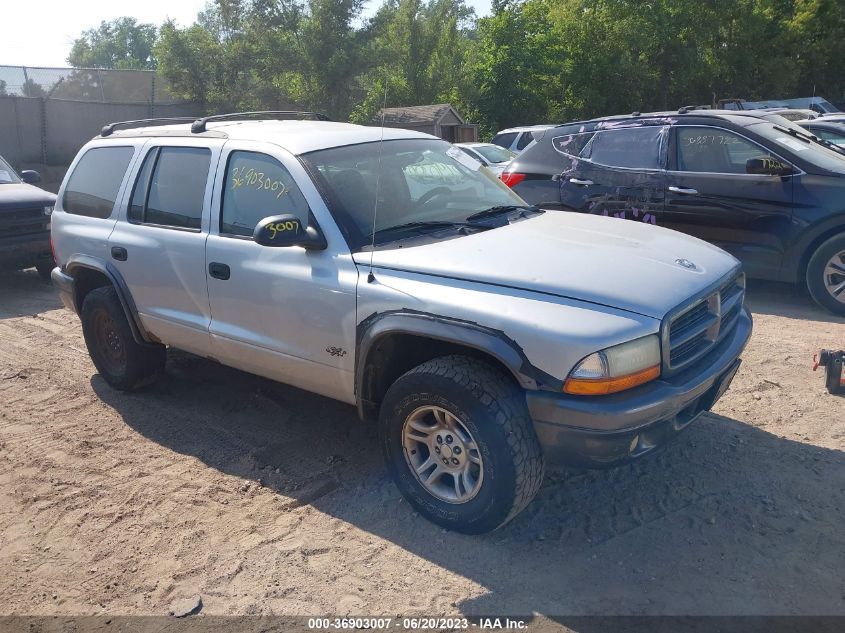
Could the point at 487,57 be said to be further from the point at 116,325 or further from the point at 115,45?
the point at 115,45

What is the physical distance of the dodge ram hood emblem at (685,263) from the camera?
144 inches

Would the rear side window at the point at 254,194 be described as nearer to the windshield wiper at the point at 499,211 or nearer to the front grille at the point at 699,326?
the windshield wiper at the point at 499,211

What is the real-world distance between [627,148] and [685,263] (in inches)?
173

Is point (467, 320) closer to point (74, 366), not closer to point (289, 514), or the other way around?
point (289, 514)

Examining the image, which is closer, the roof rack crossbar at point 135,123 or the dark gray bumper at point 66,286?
the dark gray bumper at point 66,286

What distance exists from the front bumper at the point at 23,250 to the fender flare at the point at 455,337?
7015mm

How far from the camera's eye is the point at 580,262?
139 inches

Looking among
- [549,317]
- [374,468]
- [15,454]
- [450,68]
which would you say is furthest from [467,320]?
[450,68]

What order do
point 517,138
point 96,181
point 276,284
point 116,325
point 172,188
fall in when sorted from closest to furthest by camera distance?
1. point 276,284
2. point 172,188
3. point 116,325
4. point 96,181
5. point 517,138

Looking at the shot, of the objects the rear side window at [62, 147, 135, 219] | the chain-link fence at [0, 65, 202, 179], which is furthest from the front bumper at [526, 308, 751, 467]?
the chain-link fence at [0, 65, 202, 179]

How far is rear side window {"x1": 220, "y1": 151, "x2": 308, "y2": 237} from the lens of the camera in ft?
13.5

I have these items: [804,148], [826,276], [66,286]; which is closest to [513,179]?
[804,148]

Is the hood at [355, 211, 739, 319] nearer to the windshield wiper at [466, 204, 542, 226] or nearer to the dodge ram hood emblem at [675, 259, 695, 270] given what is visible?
the dodge ram hood emblem at [675, 259, 695, 270]

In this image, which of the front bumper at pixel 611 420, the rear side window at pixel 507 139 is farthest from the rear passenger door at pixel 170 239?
the rear side window at pixel 507 139
